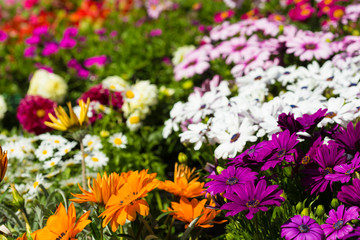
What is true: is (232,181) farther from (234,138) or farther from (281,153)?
(234,138)

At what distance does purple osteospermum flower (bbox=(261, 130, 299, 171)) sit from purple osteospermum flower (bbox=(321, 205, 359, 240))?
24cm

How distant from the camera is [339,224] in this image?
1.12 meters

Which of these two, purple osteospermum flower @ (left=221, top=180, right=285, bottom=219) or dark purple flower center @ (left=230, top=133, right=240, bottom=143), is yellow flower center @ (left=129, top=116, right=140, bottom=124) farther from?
purple osteospermum flower @ (left=221, top=180, right=285, bottom=219)

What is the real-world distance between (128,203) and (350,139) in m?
0.83

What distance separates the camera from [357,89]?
76.2 inches

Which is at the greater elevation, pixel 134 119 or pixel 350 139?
pixel 350 139

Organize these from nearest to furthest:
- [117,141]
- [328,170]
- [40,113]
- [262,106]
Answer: [328,170]
[262,106]
[117,141]
[40,113]

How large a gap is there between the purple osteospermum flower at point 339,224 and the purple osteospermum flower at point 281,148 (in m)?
0.24

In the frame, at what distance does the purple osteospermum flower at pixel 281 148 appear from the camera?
1.31 meters

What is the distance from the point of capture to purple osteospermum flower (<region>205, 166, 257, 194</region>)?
1283 millimetres

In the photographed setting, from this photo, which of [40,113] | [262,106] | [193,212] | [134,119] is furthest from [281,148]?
[40,113]

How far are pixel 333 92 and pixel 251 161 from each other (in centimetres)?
98

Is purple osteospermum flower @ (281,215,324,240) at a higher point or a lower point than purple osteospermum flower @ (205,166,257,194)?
lower

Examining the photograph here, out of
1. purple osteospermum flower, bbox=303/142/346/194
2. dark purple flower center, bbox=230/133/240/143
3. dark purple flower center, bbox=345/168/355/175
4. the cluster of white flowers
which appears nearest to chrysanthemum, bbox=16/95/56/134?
the cluster of white flowers
